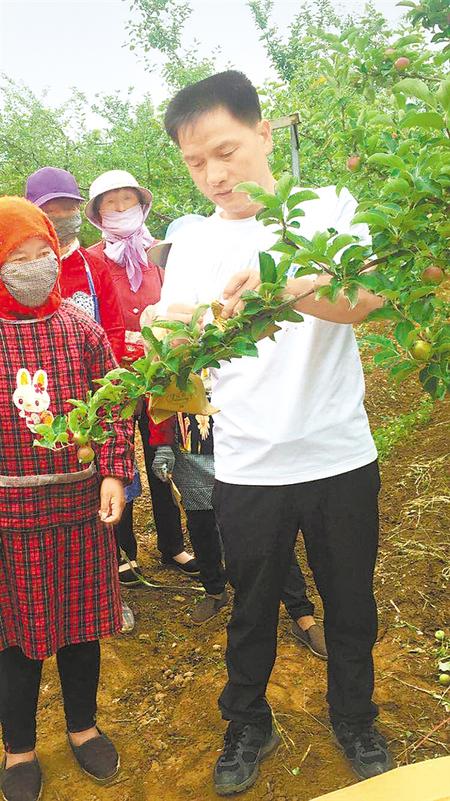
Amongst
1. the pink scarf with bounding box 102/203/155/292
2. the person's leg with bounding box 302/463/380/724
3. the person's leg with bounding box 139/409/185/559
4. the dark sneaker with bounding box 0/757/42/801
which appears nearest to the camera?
the person's leg with bounding box 302/463/380/724

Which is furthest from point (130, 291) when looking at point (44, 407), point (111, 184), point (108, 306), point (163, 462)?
point (44, 407)

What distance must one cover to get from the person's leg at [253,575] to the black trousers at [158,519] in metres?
1.23

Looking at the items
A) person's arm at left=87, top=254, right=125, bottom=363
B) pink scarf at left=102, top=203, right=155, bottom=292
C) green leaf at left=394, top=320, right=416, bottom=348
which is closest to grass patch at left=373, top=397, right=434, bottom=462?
pink scarf at left=102, top=203, right=155, bottom=292

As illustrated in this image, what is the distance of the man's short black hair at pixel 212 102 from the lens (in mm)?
1623

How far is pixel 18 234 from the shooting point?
1825 mm

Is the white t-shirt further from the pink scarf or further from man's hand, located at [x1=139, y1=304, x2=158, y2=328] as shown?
the pink scarf

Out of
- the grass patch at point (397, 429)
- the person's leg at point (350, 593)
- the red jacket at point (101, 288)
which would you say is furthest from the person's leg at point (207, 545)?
the grass patch at point (397, 429)

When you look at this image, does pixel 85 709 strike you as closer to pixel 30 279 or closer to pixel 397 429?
pixel 30 279

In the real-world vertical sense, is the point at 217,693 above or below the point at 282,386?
below

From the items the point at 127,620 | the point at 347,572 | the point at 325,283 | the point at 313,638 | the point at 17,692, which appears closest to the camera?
the point at 325,283

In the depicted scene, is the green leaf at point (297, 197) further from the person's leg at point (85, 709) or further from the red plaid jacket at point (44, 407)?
the person's leg at point (85, 709)

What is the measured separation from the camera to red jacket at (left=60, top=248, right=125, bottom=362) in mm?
2691

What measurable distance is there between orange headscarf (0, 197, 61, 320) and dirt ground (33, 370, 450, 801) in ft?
4.67

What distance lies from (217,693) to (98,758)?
19.7 inches
